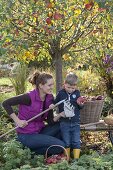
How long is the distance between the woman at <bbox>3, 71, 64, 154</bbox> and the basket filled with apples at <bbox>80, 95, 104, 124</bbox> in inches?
18.9

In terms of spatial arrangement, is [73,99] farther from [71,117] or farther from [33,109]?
[33,109]

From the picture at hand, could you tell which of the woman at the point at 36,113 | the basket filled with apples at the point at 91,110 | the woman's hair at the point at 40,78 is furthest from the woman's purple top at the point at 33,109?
the basket filled with apples at the point at 91,110

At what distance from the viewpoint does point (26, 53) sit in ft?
18.2

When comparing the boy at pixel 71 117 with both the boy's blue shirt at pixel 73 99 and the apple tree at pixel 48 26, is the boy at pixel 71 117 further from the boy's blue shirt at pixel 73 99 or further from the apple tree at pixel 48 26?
the apple tree at pixel 48 26

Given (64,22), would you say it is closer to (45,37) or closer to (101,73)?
(45,37)

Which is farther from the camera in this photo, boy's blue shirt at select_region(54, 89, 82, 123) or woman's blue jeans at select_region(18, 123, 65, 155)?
boy's blue shirt at select_region(54, 89, 82, 123)

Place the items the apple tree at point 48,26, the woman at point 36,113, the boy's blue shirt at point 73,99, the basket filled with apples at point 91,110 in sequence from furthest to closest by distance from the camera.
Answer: the basket filled with apples at point 91,110, the boy's blue shirt at point 73,99, the woman at point 36,113, the apple tree at point 48,26

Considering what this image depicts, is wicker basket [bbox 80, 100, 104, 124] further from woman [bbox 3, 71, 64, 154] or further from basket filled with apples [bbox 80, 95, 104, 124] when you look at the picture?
woman [bbox 3, 71, 64, 154]

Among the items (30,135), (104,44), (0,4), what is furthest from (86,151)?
(0,4)

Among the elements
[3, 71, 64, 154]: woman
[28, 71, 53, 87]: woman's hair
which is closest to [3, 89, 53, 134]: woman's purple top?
[3, 71, 64, 154]: woman

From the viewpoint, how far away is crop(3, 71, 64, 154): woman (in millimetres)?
4816

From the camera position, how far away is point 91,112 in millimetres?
5258

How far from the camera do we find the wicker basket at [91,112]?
5.22 metres

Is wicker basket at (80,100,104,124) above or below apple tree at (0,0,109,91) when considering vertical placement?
below
